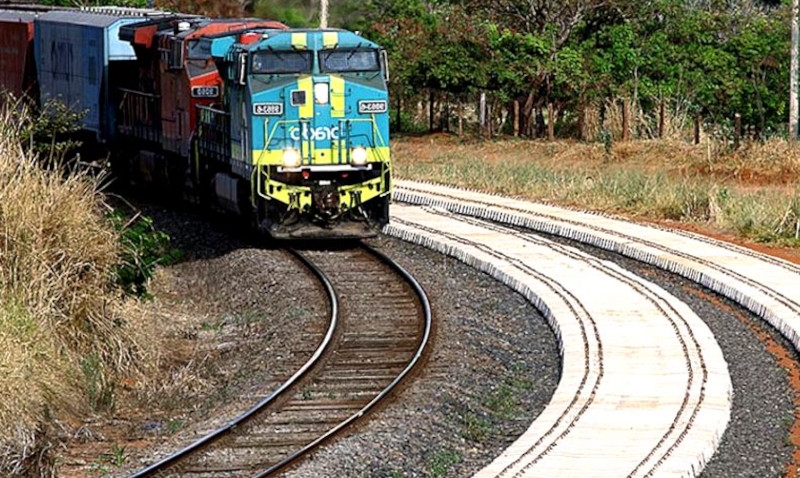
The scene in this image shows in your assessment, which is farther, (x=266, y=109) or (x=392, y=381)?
(x=266, y=109)

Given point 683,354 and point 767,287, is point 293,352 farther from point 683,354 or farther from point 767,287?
point 767,287

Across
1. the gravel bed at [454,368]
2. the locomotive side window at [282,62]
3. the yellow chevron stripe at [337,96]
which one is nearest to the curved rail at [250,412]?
the gravel bed at [454,368]

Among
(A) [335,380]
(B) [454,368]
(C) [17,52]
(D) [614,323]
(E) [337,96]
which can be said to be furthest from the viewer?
(C) [17,52]

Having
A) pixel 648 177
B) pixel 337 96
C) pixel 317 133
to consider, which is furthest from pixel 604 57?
pixel 317 133

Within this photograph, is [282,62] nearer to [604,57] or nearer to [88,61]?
[88,61]

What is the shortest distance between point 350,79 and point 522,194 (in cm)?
809

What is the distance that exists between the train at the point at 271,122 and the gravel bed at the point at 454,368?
892 millimetres

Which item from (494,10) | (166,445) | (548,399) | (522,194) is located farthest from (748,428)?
(494,10)

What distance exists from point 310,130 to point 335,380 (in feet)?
24.3

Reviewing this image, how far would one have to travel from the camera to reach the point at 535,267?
62.4 feet

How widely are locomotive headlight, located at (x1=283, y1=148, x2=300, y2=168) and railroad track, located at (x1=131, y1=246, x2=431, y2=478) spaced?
56.5 inches

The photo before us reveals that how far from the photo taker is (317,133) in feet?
66.8

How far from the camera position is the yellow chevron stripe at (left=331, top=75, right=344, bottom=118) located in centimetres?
2042

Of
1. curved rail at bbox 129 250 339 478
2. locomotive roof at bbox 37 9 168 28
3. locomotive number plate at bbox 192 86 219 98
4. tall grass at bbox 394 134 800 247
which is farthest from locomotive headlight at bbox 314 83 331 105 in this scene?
locomotive roof at bbox 37 9 168 28
